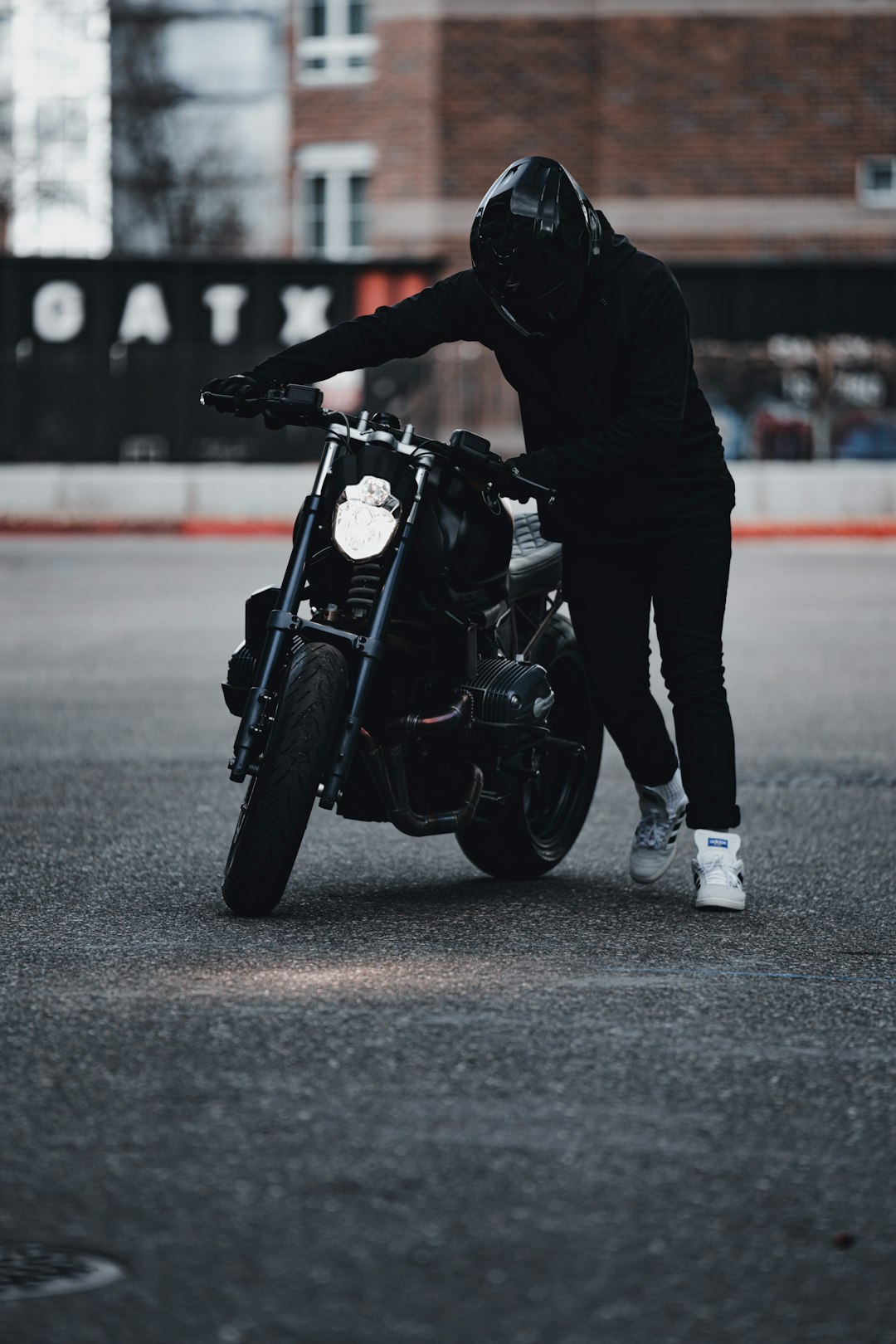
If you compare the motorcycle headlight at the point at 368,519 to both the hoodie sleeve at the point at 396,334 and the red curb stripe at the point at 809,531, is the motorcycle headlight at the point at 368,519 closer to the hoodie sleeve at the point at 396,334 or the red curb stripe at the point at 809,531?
the hoodie sleeve at the point at 396,334

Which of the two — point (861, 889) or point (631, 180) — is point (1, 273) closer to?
point (631, 180)

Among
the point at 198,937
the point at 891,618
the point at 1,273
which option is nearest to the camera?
the point at 198,937

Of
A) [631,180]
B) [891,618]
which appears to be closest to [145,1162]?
[891,618]

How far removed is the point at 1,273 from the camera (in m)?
25.7

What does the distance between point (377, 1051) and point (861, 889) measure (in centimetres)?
223

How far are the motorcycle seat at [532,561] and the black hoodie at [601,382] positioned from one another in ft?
0.64

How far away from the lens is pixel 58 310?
1014 inches

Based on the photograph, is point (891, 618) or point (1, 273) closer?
point (891, 618)

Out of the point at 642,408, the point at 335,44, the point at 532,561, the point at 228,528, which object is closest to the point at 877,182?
the point at 335,44

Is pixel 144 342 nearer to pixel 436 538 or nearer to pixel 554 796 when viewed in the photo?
pixel 554 796

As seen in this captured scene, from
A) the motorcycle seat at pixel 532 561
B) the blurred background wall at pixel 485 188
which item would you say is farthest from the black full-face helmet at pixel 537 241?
the blurred background wall at pixel 485 188

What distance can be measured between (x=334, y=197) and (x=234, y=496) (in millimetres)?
12021

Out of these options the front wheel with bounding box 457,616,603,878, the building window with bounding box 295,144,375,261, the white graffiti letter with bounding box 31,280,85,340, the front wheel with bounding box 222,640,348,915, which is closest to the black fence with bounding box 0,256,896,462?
the white graffiti letter with bounding box 31,280,85,340

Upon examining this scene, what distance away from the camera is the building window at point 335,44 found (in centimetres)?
3375
